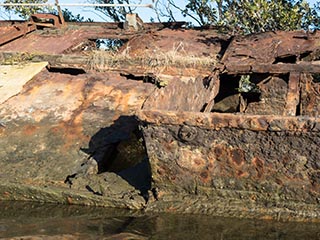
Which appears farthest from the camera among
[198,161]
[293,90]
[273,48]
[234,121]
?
[273,48]

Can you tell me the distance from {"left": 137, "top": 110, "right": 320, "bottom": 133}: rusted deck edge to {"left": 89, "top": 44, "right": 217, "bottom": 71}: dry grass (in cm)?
219

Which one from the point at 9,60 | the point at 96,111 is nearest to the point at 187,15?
the point at 9,60

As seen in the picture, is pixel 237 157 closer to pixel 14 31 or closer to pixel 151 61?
pixel 151 61

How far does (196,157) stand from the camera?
3.82m

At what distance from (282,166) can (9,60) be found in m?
3.86

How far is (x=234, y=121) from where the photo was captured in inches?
142

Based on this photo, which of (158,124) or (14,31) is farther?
(14,31)

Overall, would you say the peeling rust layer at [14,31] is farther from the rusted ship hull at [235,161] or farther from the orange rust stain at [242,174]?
the orange rust stain at [242,174]

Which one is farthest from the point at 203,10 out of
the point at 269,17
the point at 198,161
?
the point at 198,161

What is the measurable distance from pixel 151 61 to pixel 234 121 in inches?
95.5

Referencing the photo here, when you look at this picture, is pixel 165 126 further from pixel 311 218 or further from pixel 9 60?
pixel 9 60

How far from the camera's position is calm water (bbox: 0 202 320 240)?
3.50 m

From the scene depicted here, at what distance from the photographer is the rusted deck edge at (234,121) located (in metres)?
3.49

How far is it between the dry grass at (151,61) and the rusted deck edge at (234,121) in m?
2.19
